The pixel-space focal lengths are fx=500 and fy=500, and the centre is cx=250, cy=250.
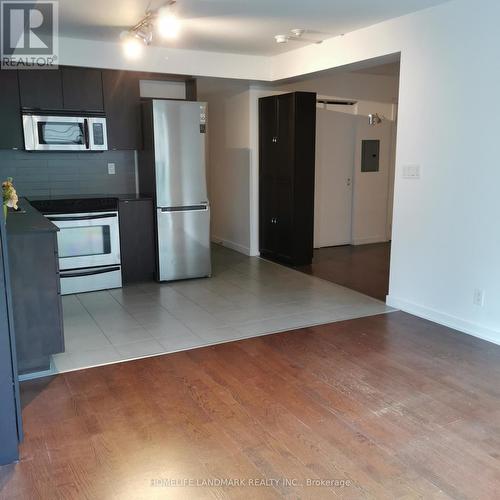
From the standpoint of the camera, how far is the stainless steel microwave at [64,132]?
4.87 metres

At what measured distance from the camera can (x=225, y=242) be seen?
7.35 m

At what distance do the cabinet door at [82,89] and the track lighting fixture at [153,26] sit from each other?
583 mm

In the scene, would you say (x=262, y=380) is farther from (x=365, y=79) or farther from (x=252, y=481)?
(x=365, y=79)

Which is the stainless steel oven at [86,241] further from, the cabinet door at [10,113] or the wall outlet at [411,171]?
the wall outlet at [411,171]

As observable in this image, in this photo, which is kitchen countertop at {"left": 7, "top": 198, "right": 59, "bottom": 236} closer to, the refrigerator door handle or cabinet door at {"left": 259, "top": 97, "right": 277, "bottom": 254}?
the refrigerator door handle

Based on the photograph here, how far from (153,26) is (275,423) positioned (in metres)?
3.12

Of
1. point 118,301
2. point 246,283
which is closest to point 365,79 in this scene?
point 246,283

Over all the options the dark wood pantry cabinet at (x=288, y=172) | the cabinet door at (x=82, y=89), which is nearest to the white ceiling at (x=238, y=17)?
the cabinet door at (x=82, y=89)

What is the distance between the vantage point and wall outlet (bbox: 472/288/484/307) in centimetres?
368

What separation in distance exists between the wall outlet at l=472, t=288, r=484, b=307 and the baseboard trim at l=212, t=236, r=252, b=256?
3.41m

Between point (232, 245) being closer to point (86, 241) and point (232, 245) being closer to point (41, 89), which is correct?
point (86, 241)

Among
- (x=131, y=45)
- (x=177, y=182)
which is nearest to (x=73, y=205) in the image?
(x=177, y=182)

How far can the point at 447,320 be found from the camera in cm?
396

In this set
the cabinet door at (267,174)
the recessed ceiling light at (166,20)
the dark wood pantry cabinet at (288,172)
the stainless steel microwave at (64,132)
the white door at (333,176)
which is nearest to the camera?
Result: the recessed ceiling light at (166,20)
